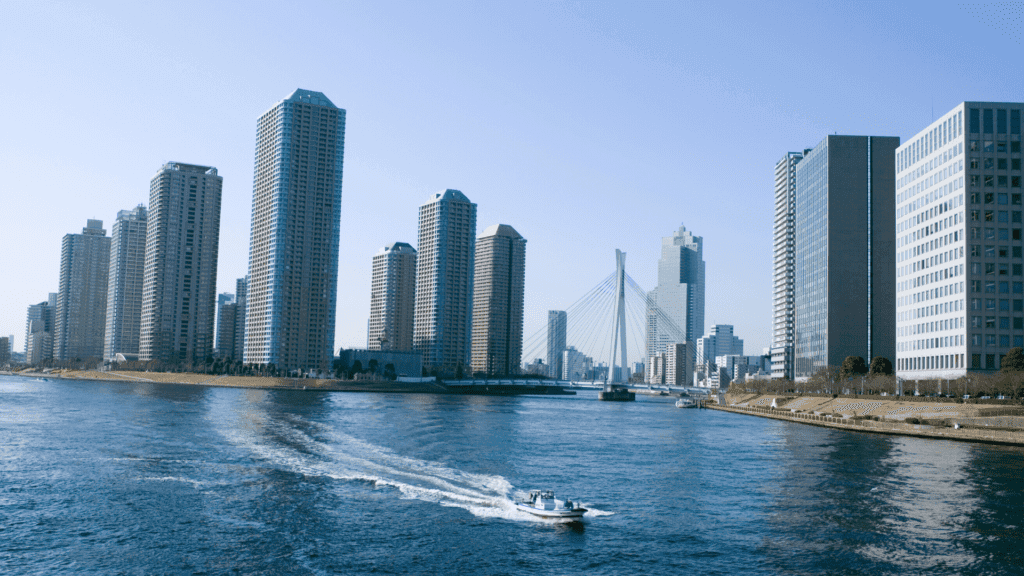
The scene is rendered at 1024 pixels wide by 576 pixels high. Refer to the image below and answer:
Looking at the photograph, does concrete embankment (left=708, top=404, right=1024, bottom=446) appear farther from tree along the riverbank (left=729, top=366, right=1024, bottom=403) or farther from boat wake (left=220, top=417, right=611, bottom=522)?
boat wake (left=220, top=417, right=611, bottom=522)

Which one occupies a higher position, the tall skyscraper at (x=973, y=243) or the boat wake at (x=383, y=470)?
the tall skyscraper at (x=973, y=243)

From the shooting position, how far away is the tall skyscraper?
467 feet

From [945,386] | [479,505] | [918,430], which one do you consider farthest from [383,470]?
[945,386]

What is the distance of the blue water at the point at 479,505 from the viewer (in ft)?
149

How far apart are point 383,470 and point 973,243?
405ft

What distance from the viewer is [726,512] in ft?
195

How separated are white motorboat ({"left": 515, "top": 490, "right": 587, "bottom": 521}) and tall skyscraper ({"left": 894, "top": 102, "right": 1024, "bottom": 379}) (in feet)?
383

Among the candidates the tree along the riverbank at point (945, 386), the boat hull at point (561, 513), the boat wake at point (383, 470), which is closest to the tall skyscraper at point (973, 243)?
the tree along the riverbank at point (945, 386)

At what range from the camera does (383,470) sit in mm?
74375

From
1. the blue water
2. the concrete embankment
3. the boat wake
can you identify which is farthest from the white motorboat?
the concrete embankment

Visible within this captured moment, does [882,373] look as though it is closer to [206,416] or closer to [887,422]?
[887,422]

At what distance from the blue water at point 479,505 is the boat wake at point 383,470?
313 mm

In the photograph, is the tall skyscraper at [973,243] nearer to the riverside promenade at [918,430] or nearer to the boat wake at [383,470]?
the riverside promenade at [918,430]

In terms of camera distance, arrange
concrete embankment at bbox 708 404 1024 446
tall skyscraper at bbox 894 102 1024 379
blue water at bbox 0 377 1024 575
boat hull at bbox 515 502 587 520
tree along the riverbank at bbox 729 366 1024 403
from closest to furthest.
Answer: blue water at bbox 0 377 1024 575 → boat hull at bbox 515 502 587 520 → concrete embankment at bbox 708 404 1024 446 → tree along the riverbank at bbox 729 366 1024 403 → tall skyscraper at bbox 894 102 1024 379
